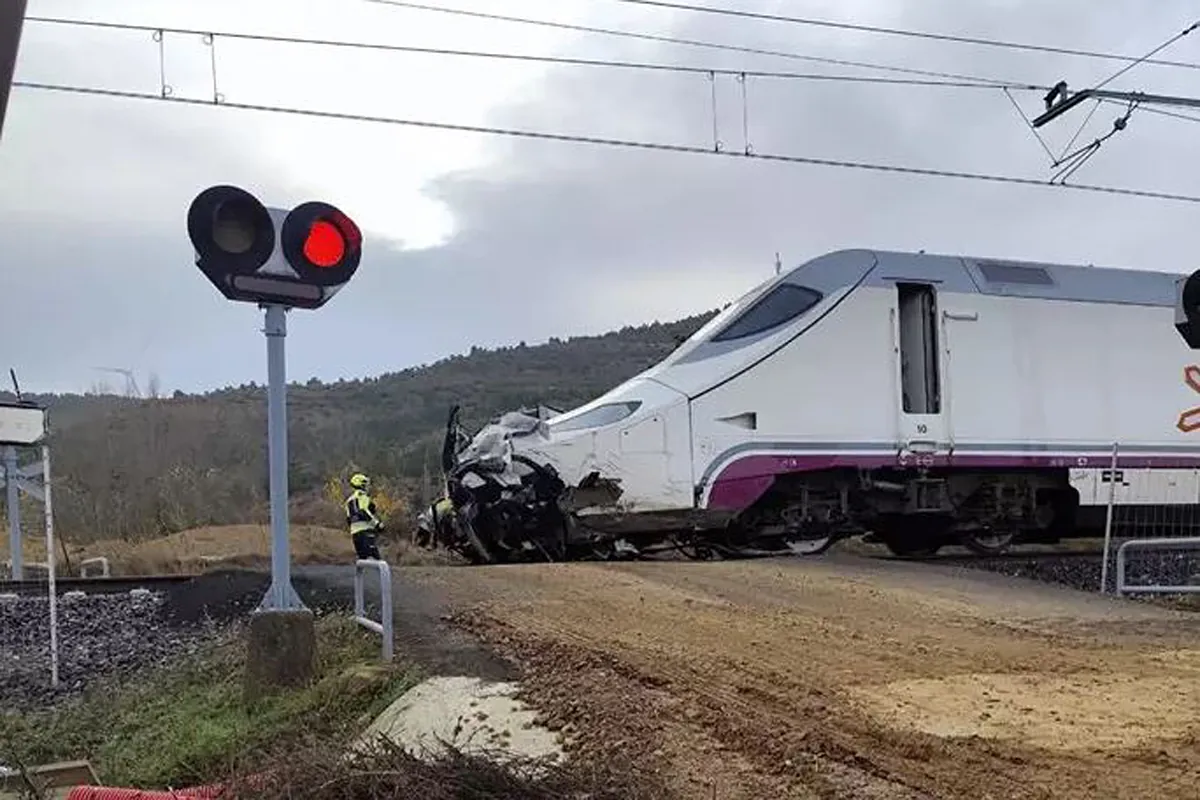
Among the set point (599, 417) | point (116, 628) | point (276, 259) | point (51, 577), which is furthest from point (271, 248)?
point (599, 417)

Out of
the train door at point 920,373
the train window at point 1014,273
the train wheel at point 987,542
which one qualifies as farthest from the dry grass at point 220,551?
the train window at point 1014,273

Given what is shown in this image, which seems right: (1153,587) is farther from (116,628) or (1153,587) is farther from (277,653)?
(116,628)

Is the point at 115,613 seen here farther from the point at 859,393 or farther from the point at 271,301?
the point at 859,393

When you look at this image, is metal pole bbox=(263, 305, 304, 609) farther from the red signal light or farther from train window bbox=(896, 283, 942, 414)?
train window bbox=(896, 283, 942, 414)

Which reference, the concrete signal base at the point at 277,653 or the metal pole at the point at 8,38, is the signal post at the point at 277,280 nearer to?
the concrete signal base at the point at 277,653

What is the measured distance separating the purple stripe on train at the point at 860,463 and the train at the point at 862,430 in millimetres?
24

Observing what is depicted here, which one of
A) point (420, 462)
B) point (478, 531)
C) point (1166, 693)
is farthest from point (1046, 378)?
point (420, 462)

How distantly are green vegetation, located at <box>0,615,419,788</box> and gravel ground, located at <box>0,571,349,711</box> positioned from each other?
0.56 meters

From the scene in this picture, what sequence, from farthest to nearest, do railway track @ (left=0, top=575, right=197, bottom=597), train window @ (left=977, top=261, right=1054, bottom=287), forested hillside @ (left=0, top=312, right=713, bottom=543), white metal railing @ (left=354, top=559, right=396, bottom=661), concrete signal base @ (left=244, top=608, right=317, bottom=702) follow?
forested hillside @ (left=0, top=312, right=713, bottom=543)
train window @ (left=977, top=261, right=1054, bottom=287)
railway track @ (left=0, top=575, right=197, bottom=597)
white metal railing @ (left=354, top=559, right=396, bottom=661)
concrete signal base @ (left=244, top=608, right=317, bottom=702)

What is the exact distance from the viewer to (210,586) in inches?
465

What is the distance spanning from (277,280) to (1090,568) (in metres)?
11.5

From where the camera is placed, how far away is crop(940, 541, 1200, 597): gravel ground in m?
14.2

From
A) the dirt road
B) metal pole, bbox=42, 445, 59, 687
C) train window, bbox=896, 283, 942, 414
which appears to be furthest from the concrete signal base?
train window, bbox=896, 283, 942, 414

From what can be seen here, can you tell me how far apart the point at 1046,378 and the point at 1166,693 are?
9701 millimetres
